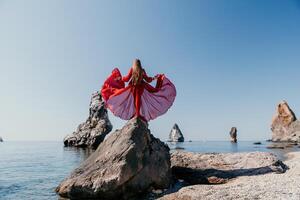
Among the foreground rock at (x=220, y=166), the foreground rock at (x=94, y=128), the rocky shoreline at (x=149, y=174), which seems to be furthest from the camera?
the foreground rock at (x=94, y=128)

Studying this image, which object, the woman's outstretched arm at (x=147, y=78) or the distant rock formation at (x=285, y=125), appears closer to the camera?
the woman's outstretched arm at (x=147, y=78)

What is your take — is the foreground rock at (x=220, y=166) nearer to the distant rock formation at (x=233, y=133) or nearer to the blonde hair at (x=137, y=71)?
the blonde hair at (x=137, y=71)

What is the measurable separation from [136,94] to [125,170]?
203 inches

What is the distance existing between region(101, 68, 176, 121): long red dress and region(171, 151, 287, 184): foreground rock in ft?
12.0

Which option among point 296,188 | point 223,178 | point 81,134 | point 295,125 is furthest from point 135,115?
point 295,125

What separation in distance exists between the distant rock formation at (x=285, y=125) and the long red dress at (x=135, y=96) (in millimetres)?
104296

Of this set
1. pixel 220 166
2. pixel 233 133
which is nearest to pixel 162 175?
pixel 220 166

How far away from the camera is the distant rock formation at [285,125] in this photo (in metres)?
112

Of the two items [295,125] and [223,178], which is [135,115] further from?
[295,125]

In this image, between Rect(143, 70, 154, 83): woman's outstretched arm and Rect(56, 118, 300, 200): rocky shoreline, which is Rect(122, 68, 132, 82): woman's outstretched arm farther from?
Rect(56, 118, 300, 200): rocky shoreline

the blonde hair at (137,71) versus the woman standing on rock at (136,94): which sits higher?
the blonde hair at (137,71)

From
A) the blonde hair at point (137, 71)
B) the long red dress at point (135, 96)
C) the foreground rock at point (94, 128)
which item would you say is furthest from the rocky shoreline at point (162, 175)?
the foreground rock at point (94, 128)

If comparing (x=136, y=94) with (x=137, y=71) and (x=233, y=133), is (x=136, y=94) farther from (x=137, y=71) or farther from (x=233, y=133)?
(x=233, y=133)

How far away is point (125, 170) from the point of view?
13258 millimetres
